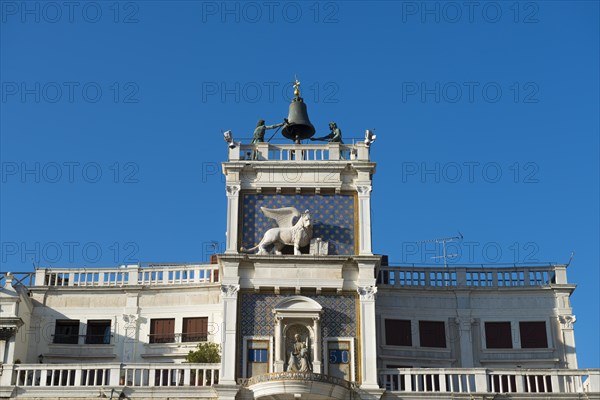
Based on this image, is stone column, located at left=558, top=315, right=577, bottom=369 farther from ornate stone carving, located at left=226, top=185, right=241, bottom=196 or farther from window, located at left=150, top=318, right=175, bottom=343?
window, located at left=150, top=318, right=175, bottom=343

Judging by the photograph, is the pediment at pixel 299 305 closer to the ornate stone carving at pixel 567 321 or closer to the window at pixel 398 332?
the window at pixel 398 332

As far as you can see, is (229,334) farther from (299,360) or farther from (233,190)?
(233,190)

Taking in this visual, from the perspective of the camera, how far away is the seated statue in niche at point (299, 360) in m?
40.9

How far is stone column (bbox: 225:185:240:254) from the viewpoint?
142 feet

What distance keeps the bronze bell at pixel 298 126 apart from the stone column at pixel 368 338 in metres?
8.54

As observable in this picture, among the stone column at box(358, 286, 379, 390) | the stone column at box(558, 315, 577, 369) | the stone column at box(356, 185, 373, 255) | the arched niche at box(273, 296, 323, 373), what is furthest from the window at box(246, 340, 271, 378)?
the stone column at box(558, 315, 577, 369)

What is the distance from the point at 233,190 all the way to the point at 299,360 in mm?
8072

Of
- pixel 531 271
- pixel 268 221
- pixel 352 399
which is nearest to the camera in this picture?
pixel 352 399

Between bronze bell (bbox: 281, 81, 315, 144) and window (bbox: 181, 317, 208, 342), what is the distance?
925 cm

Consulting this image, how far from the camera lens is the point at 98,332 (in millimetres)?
46281

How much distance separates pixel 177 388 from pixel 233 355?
2550 millimetres

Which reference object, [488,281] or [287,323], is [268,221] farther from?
[488,281]

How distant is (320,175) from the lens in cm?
4491

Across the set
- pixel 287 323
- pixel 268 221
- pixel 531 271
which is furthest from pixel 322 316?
pixel 531 271
